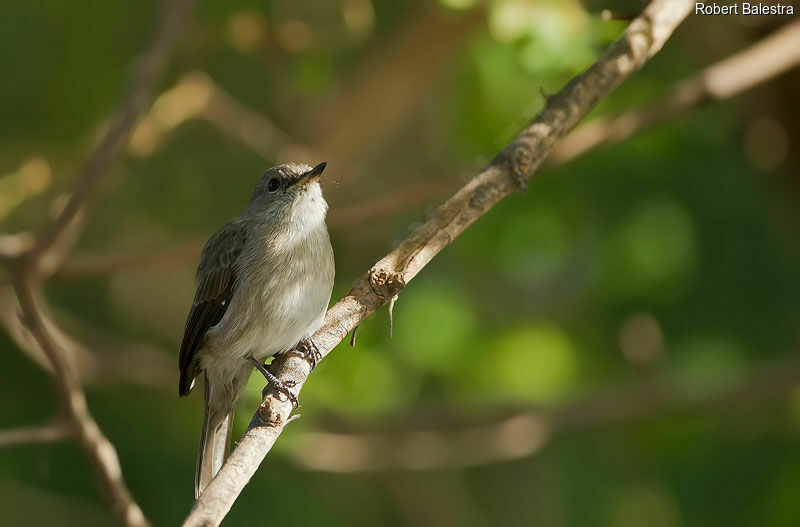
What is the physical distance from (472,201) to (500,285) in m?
3.09

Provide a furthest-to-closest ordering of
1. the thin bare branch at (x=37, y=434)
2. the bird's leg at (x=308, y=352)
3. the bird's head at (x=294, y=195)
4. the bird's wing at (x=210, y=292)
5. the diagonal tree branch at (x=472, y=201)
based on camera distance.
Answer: the bird's head at (x=294, y=195), the bird's wing at (x=210, y=292), the thin bare branch at (x=37, y=434), the bird's leg at (x=308, y=352), the diagonal tree branch at (x=472, y=201)

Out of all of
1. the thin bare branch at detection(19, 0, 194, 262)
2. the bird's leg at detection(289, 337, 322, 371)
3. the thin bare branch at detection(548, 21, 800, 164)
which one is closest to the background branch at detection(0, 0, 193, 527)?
the thin bare branch at detection(19, 0, 194, 262)

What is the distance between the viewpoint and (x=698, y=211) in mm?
5746

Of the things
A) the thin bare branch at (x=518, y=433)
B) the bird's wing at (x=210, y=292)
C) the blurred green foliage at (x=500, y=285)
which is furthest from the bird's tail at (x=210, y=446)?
the thin bare branch at (x=518, y=433)

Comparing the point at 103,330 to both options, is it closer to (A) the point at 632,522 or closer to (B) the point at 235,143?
(B) the point at 235,143

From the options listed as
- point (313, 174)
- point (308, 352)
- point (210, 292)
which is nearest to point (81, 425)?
point (210, 292)

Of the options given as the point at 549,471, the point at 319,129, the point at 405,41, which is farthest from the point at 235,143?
the point at 549,471

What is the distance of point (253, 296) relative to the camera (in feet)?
13.9

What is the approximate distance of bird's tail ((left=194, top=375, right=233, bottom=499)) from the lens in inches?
160

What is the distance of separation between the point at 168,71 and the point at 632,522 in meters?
3.63

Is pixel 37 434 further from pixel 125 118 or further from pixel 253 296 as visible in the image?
pixel 125 118

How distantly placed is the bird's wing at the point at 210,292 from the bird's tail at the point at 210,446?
141 millimetres

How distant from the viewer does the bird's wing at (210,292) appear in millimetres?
4297

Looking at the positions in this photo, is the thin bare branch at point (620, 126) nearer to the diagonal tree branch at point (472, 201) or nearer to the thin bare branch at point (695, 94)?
the thin bare branch at point (695, 94)
